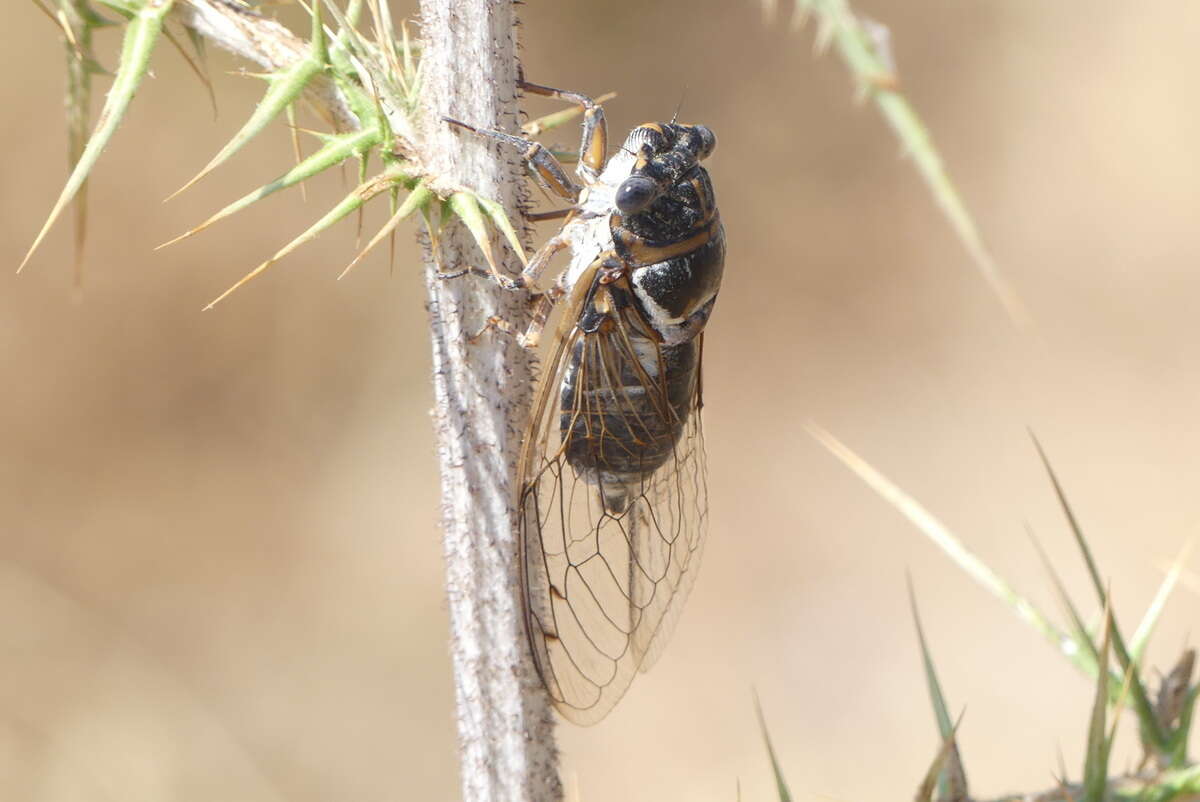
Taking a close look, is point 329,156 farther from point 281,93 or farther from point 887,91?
point 887,91

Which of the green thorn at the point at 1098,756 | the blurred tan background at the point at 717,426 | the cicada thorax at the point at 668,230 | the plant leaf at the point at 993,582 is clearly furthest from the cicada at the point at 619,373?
the blurred tan background at the point at 717,426

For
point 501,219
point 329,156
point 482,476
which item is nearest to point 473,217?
point 501,219

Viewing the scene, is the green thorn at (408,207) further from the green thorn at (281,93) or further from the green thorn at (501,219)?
the green thorn at (281,93)

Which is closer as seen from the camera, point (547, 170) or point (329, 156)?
point (329, 156)

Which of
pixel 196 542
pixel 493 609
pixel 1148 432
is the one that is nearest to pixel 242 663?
pixel 196 542

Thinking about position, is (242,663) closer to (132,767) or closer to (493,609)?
(132,767)

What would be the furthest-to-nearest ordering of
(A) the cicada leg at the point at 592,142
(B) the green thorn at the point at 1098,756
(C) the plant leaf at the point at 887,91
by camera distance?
1. (A) the cicada leg at the point at 592,142
2. (C) the plant leaf at the point at 887,91
3. (B) the green thorn at the point at 1098,756

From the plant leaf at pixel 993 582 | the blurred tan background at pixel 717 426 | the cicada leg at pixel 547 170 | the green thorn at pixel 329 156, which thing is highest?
the blurred tan background at pixel 717 426
